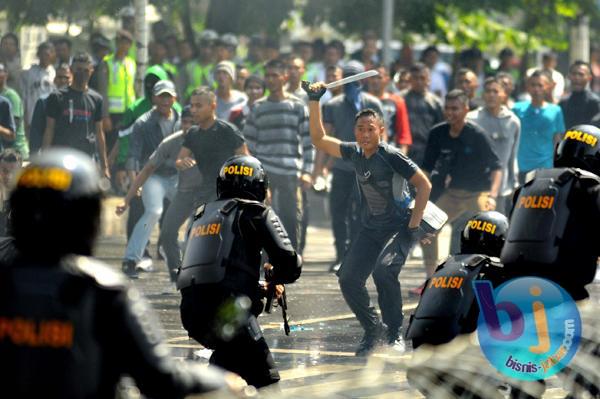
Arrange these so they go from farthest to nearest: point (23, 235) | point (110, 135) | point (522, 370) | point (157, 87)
→ point (110, 135)
point (157, 87)
point (522, 370)
point (23, 235)

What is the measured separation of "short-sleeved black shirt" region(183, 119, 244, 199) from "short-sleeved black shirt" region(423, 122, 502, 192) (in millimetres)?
1603

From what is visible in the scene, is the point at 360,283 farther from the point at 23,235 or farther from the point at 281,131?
the point at 23,235

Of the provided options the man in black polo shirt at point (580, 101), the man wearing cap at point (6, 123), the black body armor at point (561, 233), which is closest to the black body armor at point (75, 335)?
the black body armor at point (561, 233)

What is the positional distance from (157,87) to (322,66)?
318 inches

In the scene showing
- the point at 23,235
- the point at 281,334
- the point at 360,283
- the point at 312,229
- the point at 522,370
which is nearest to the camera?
the point at 23,235

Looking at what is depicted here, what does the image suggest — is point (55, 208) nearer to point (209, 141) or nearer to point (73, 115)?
point (209, 141)

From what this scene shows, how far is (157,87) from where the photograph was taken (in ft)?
44.3

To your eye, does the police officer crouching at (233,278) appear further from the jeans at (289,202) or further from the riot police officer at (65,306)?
the jeans at (289,202)

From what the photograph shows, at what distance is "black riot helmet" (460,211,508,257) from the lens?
6930 mm

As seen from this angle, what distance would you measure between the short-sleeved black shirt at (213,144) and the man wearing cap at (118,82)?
407cm

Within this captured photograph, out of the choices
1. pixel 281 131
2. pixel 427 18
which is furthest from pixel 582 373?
pixel 427 18

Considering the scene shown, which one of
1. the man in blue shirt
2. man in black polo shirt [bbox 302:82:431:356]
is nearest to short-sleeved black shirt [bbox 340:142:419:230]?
man in black polo shirt [bbox 302:82:431:356]

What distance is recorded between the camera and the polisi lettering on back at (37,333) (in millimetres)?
3375

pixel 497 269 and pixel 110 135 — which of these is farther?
pixel 110 135
